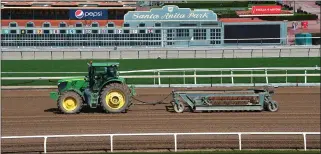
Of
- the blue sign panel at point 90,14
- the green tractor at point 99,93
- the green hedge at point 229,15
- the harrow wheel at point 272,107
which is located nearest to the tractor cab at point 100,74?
the green tractor at point 99,93

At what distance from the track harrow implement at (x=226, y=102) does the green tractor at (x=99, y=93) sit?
1.11m

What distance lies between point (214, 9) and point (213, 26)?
145 centimetres

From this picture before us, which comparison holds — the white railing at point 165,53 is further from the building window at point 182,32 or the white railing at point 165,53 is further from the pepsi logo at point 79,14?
the pepsi logo at point 79,14

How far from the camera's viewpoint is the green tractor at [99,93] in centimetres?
1316

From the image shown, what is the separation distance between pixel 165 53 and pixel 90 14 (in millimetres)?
7283

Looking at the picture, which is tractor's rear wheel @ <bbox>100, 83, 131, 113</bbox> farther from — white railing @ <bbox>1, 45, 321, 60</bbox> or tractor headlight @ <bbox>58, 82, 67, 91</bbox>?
white railing @ <bbox>1, 45, 321, 60</bbox>

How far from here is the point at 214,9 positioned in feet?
105

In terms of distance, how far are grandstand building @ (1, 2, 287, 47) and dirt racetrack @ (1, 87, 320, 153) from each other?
53.6ft

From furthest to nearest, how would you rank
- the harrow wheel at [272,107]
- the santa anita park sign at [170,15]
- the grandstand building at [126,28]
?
the santa anita park sign at [170,15] → the grandstand building at [126,28] → the harrow wheel at [272,107]

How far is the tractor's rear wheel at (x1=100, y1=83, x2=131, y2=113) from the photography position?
13.1 meters

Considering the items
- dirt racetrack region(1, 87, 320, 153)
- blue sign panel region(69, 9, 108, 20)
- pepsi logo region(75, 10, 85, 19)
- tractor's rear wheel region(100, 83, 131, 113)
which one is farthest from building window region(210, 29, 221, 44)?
tractor's rear wheel region(100, 83, 131, 113)

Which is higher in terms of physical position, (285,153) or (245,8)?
(245,8)

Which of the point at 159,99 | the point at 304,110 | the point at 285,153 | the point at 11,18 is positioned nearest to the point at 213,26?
the point at 11,18

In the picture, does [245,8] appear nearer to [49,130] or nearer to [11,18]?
[11,18]
